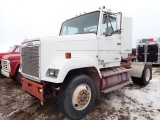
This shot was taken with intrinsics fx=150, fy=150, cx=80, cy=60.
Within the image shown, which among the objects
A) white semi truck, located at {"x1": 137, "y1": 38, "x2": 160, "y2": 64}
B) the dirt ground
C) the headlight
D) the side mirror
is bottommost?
the dirt ground

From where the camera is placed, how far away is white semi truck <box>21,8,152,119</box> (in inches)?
128

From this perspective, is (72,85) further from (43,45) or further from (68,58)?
(43,45)

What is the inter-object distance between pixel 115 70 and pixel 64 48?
212cm

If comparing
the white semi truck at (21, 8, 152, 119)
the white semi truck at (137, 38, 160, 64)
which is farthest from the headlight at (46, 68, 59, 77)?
the white semi truck at (137, 38, 160, 64)

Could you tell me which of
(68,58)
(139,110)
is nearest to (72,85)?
(68,58)

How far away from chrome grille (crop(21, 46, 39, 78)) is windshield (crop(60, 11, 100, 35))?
1.49 m

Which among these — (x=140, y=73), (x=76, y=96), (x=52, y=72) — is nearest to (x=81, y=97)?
(x=76, y=96)

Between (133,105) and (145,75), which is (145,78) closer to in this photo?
(145,75)

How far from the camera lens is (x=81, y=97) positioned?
3.46 meters

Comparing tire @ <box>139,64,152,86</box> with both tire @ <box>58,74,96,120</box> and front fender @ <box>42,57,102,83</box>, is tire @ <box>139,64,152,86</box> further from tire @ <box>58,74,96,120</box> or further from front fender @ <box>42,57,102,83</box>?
front fender @ <box>42,57,102,83</box>

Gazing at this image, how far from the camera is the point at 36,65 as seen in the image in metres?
3.44

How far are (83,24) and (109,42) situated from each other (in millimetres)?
946

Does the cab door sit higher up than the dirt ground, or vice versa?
the cab door

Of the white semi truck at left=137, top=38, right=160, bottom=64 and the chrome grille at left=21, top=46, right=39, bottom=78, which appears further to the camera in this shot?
the white semi truck at left=137, top=38, right=160, bottom=64
